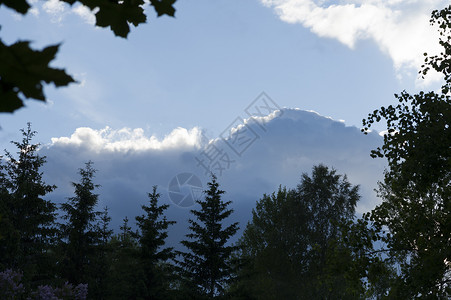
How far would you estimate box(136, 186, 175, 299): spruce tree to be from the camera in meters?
24.9

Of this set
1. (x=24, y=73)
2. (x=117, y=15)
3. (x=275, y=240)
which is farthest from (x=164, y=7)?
(x=275, y=240)

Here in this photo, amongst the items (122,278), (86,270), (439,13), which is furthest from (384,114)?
(86,270)

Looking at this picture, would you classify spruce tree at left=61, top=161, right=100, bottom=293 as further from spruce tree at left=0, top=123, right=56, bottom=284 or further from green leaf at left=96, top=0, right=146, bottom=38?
green leaf at left=96, top=0, right=146, bottom=38

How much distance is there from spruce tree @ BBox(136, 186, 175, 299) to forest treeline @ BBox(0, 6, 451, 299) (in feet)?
0.20

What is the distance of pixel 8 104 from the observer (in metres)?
1.16

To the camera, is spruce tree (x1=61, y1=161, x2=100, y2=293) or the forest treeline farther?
spruce tree (x1=61, y1=161, x2=100, y2=293)

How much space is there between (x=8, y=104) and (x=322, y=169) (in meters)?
33.3

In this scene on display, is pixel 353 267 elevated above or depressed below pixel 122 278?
below

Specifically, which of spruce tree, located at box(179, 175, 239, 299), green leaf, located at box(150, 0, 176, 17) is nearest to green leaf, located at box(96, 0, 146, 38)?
green leaf, located at box(150, 0, 176, 17)

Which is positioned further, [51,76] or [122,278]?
[122,278]

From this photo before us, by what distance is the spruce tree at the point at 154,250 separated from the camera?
24906mm

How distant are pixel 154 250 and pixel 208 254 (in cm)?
336

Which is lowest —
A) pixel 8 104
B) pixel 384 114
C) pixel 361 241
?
pixel 8 104

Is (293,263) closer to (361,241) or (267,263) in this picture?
(267,263)
